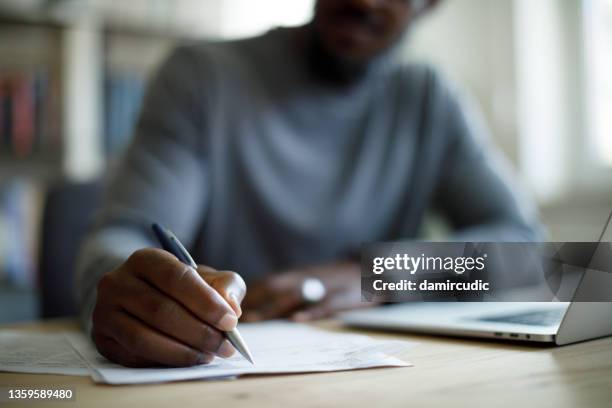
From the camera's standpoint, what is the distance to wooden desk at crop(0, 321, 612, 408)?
38cm

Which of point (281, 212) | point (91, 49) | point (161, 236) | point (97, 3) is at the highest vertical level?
point (97, 3)

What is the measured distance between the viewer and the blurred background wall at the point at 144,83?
195 cm

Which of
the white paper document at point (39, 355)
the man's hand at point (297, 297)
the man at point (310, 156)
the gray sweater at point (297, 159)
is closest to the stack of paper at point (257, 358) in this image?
the white paper document at point (39, 355)

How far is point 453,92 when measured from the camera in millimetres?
1438

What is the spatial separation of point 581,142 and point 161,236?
6.36ft

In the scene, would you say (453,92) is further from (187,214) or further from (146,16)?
(146,16)

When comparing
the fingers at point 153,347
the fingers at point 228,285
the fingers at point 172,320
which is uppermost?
the fingers at point 228,285

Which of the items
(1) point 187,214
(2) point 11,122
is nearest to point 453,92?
(1) point 187,214

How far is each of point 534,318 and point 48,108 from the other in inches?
70.6

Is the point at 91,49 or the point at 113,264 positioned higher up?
the point at 91,49

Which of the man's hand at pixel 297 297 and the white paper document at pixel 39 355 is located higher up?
the white paper document at pixel 39 355

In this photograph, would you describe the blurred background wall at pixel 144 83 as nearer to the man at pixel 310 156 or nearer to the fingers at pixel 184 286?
the man at pixel 310 156

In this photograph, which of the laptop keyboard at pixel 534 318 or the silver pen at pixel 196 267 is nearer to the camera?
the silver pen at pixel 196 267

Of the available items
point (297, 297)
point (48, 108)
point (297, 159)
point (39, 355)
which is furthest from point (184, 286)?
point (48, 108)
